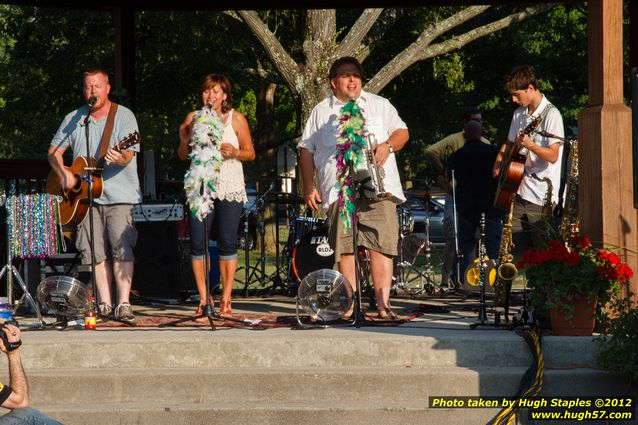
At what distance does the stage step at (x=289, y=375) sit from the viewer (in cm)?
698

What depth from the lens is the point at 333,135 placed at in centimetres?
859

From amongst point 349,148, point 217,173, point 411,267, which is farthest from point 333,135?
point 411,267

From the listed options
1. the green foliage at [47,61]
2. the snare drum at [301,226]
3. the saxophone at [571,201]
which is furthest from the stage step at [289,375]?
the green foliage at [47,61]

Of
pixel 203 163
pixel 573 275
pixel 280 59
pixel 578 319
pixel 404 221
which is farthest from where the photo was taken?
pixel 280 59

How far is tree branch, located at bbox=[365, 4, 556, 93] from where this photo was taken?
2106cm

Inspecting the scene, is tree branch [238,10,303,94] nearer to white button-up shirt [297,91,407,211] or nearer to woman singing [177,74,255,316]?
woman singing [177,74,255,316]

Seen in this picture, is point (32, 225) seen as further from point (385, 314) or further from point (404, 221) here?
point (404, 221)

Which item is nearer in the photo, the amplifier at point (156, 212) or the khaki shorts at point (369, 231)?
the khaki shorts at point (369, 231)

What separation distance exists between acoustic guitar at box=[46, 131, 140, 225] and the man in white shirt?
4.62 feet

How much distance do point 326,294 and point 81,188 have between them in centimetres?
225

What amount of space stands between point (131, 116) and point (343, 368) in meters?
3.06

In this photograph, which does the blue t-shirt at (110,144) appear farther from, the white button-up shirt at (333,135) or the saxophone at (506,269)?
the saxophone at (506,269)

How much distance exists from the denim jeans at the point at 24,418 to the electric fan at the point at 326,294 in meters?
2.70

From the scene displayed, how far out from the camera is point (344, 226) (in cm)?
851
